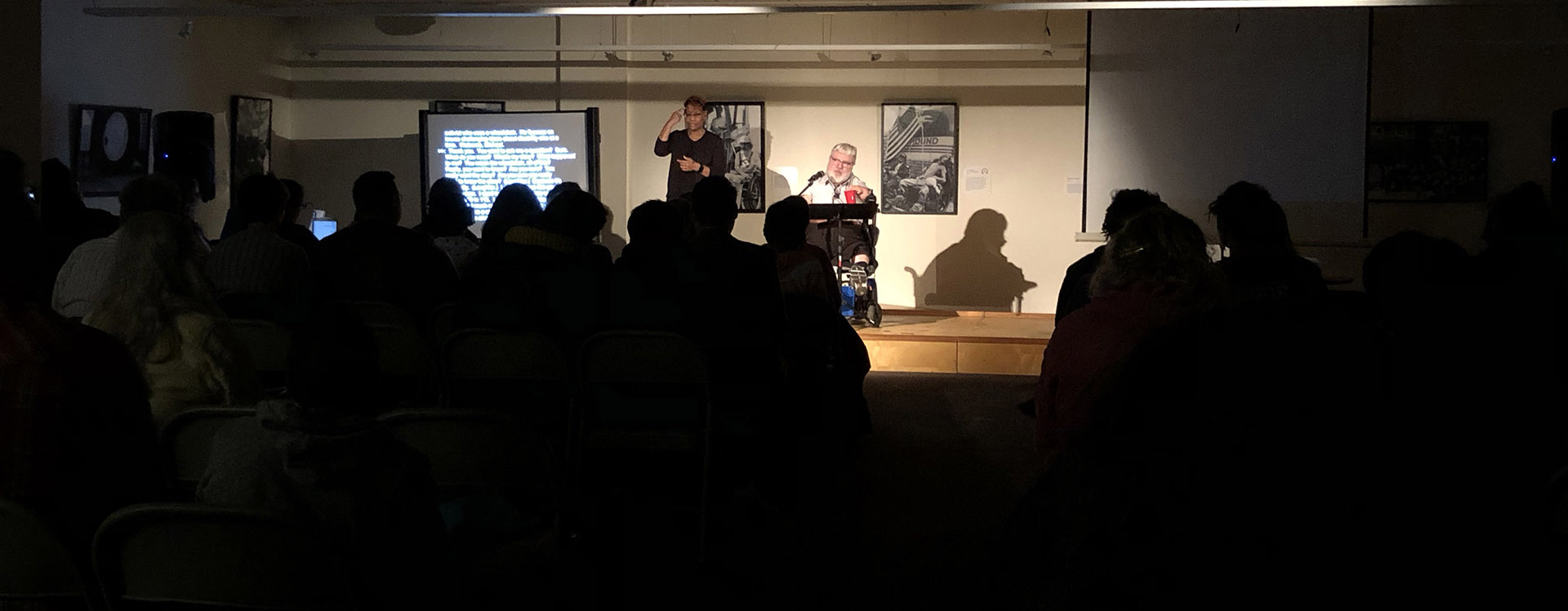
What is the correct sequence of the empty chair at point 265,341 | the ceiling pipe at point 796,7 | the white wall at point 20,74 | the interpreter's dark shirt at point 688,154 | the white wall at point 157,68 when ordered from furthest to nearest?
the interpreter's dark shirt at point 688,154, the white wall at point 157,68, the ceiling pipe at point 796,7, the white wall at point 20,74, the empty chair at point 265,341

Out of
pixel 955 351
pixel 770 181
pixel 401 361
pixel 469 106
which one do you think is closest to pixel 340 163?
pixel 469 106

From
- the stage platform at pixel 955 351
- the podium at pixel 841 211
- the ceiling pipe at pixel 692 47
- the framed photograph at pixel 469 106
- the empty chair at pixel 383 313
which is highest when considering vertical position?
the ceiling pipe at pixel 692 47

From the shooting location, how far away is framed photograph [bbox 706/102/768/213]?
11258mm

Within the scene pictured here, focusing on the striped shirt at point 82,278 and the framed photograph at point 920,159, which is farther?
the framed photograph at point 920,159

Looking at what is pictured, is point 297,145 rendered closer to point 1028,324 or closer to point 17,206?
point 1028,324

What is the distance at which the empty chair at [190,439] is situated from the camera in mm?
2391

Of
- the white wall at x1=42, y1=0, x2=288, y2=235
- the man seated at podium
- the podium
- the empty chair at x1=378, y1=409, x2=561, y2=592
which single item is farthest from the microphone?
the empty chair at x1=378, y1=409, x2=561, y2=592

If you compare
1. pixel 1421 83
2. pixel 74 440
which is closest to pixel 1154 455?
pixel 74 440

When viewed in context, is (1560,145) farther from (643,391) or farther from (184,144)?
(184,144)

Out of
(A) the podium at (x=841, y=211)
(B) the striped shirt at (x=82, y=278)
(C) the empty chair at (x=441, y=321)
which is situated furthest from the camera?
(A) the podium at (x=841, y=211)

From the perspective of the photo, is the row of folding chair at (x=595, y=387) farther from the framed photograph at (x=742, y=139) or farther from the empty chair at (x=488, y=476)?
the framed photograph at (x=742, y=139)

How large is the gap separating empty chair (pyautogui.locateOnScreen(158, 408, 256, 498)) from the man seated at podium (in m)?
7.24

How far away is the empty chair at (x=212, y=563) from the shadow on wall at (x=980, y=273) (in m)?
9.76

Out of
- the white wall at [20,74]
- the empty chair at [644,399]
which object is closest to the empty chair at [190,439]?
the empty chair at [644,399]
